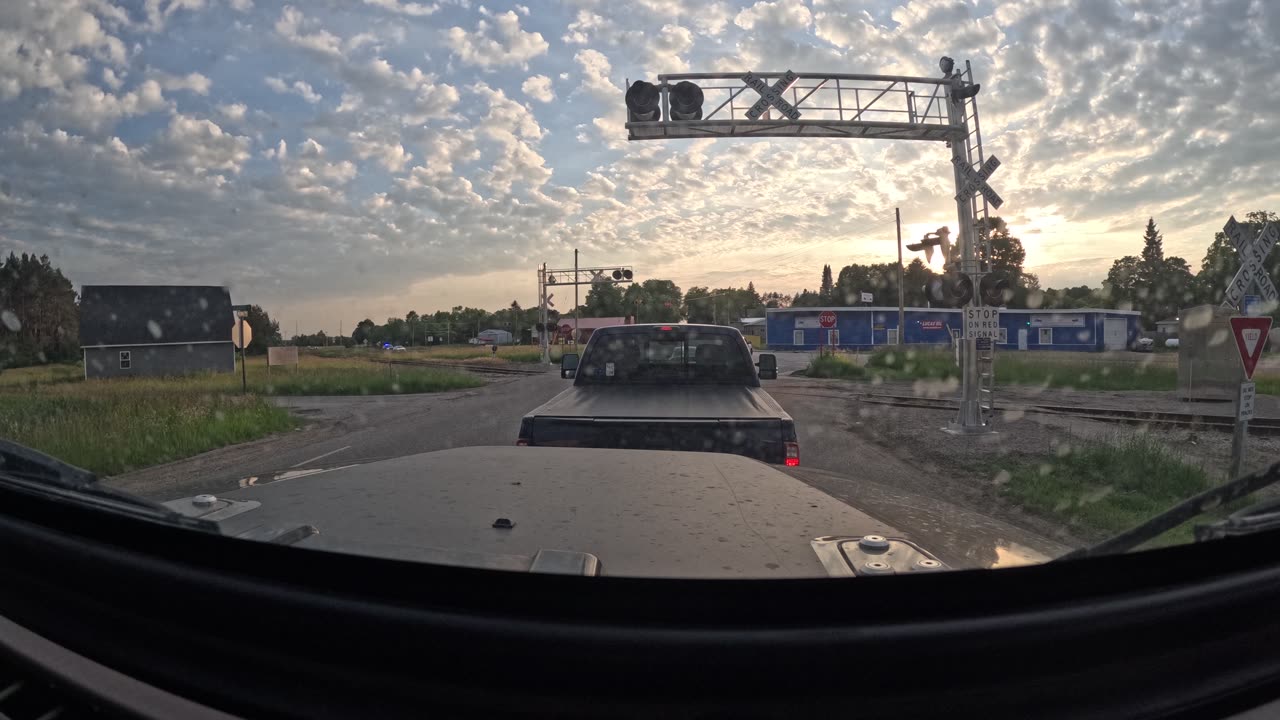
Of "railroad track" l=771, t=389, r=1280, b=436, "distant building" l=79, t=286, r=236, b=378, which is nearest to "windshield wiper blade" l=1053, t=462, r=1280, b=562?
"distant building" l=79, t=286, r=236, b=378

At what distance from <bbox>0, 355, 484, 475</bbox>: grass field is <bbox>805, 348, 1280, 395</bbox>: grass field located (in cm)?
2059

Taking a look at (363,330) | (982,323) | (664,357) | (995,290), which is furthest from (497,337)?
(664,357)

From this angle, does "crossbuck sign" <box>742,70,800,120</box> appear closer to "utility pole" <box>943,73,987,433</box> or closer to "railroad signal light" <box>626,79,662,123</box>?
"railroad signal light" <box>626,79,662,123</box>

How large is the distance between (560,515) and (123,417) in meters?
7.02

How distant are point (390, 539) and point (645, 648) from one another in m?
0.85

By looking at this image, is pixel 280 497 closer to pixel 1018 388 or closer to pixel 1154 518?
pixel 1154 518

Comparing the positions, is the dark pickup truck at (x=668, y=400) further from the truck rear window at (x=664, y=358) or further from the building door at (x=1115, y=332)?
the building door at (x=1115, y=332)

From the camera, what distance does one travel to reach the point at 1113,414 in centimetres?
1353

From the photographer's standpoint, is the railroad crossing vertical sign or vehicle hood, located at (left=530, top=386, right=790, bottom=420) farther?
the railroad crossing vertical sign

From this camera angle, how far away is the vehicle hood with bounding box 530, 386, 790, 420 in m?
4.70

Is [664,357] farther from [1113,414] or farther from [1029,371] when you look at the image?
[1029,371]

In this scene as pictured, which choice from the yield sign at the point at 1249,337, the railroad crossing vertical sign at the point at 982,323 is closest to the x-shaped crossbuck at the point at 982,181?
the railroad crossing vertical sign at the point at 982,323

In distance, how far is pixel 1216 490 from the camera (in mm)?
1203

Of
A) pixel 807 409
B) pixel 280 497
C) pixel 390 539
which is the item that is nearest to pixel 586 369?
pixel 280 497
